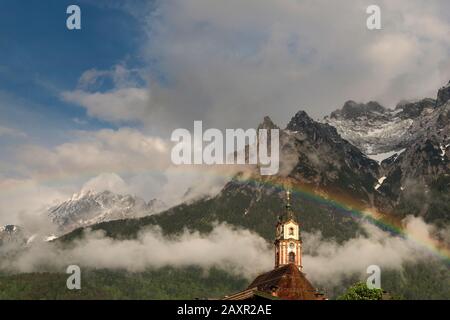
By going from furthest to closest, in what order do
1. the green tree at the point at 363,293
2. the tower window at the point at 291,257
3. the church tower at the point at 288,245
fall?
the tower window at the point at 291,257 → the church tower at the point at 288,245 → the green tree at the point at 363,293

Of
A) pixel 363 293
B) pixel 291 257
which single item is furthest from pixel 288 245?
pixel 363 293

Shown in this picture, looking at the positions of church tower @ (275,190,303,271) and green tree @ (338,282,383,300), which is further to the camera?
church tower @ (275,190,303,271)

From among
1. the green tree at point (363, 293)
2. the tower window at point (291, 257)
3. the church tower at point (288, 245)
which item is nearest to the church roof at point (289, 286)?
the church tower at point (288, 245)

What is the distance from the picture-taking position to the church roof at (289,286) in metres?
132

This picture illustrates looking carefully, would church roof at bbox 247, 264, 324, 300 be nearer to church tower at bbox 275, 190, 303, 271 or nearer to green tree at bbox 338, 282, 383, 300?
church tower at bbox 275, 190, 303, 271

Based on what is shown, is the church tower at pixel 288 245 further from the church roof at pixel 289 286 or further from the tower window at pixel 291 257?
the church roof at pixel 289 286

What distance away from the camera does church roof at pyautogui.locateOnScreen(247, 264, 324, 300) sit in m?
132

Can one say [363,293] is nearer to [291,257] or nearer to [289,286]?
[289,286]

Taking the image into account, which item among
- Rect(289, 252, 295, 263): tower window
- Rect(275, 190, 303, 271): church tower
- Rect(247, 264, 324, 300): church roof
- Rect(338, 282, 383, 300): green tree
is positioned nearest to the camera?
Rect(338, 282, 383, 300): green tree

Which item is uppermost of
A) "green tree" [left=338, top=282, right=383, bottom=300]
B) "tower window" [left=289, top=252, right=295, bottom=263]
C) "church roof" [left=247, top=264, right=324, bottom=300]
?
"tower window" [left=289, top=252, right=295, bottom=263]

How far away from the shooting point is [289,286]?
442 feet

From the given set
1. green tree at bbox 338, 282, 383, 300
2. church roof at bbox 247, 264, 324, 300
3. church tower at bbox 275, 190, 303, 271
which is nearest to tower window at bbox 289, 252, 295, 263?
church tower at bbox 275, 190, 303, 271
